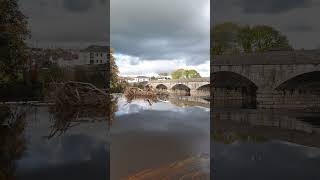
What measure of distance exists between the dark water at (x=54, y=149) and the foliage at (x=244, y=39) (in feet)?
58.4

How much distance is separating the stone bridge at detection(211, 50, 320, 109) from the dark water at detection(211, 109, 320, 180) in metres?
7.82

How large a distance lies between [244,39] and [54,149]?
23604 mm

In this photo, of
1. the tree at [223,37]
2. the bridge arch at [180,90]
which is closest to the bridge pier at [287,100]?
the tree at [223,37]

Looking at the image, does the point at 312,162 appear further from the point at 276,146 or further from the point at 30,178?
the point at 30,178

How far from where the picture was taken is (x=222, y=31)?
2778cm

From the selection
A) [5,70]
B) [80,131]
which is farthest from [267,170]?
[5,70]

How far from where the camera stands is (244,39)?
92.1 ft

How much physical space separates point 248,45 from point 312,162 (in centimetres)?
2327

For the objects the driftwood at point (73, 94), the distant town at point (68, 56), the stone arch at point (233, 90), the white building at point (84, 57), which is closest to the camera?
the driftwood at point (73, 94)

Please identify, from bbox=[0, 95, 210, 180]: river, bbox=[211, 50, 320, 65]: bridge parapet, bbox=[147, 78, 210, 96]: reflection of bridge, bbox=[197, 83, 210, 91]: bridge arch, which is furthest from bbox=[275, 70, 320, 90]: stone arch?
bbox=[197, 83, 210, 91]: bridge arch

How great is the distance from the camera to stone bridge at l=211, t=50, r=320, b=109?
17.7 m

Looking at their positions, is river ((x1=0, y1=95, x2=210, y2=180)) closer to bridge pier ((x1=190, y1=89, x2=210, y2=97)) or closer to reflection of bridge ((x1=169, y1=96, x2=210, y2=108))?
reflection of bridge ((x1=169, y1=96, x2=210, y2=108))

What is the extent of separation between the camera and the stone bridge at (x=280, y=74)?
17.7 metres

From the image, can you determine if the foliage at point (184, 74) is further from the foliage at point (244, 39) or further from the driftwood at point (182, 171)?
A: the driftwood at point (182, 171)
